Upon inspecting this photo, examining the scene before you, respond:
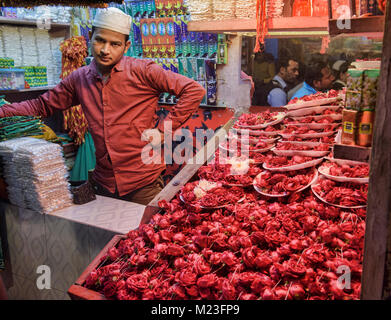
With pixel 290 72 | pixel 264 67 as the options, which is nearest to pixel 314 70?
pixel 290 72

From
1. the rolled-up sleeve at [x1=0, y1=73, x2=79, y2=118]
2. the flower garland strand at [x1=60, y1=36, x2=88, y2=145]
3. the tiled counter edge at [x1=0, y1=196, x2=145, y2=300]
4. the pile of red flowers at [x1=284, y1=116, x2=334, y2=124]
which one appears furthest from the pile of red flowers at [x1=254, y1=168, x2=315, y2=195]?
the flower garland strand at [x1=60, y1=36, x2=88, y2=145]

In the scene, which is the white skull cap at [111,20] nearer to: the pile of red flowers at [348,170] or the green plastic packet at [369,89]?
the pile of red flowers at [348,170]

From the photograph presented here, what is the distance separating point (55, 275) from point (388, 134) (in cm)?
273

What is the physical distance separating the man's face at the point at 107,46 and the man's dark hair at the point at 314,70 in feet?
8.51

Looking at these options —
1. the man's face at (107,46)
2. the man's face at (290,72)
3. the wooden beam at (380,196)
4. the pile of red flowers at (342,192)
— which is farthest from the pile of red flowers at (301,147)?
the man's face at (290,72)

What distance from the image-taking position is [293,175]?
156 cm

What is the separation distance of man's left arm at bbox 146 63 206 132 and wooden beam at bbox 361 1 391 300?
223 cm

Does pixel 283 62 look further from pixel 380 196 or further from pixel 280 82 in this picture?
pixel 380 196

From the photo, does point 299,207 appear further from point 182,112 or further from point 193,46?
point 193,46

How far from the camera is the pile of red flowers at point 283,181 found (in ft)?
4.82

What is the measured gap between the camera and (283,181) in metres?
1.50
